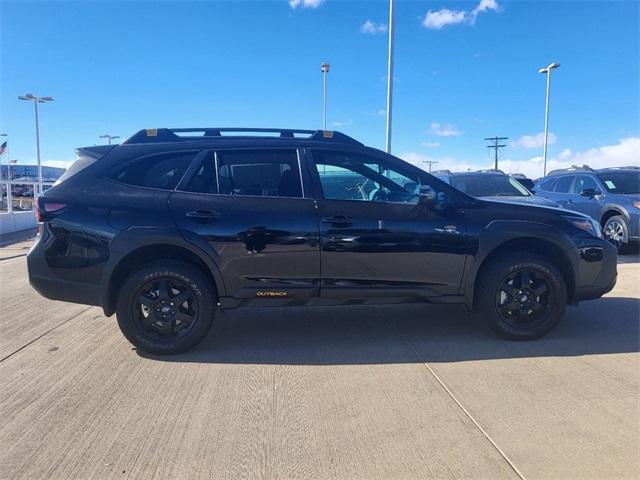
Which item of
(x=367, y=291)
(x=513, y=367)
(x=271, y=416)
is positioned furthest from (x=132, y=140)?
(x=513, y=367)

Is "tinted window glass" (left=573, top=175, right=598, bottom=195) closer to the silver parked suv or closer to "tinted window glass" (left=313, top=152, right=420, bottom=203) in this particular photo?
the silver parked suv

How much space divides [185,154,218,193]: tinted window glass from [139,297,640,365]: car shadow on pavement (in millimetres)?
1450

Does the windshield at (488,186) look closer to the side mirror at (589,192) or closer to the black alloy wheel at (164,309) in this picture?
the side mirror at (589,192)

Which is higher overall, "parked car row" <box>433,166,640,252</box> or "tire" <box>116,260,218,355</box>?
"parked car row" <box>433,166,640,252</box>

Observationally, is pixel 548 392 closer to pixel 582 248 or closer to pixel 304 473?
pixel 582 248

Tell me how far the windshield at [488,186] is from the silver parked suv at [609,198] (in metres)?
2.16

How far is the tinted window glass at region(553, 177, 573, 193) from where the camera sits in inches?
437

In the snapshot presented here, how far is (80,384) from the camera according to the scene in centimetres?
370

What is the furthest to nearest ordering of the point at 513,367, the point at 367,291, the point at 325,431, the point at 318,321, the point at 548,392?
1. the point at 318,321
2. the point at 367,291
3. the point at 513,367
4. the point at 548,392
5. the point at 325,431

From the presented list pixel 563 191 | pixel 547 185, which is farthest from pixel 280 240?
pixel 547 185

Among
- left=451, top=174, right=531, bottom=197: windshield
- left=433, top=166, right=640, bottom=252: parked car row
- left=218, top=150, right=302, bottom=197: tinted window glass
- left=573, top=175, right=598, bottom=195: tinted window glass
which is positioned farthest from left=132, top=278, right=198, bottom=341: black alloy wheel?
left=573, top=175, right=598, bottom=195: tinted window glass

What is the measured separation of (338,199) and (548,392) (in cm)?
226

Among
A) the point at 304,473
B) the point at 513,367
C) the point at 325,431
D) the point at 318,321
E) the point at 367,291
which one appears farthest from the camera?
the point at 318,321

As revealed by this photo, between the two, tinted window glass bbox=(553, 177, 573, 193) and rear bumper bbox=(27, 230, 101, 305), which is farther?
tinted window glass bbox=(553, 177, 573, 193)
